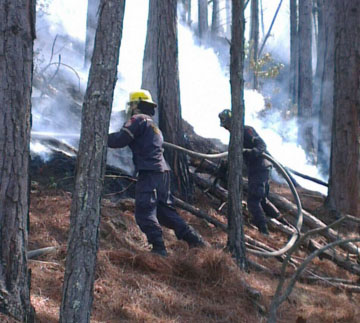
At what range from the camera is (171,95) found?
9273 mm

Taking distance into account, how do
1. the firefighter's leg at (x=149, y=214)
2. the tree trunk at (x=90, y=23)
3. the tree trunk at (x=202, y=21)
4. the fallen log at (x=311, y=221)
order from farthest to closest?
the tree trunk at (x=202, y=21) < the tree trunk at (x=90, y=23) < the fallen log at (x=311, y=221) < the firefighter's leg at (x=149, y=214)

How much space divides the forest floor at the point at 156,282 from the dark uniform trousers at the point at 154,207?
0.25 meters

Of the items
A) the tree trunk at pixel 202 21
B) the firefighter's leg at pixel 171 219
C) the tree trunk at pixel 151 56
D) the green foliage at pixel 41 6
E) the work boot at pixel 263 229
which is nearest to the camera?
the firefighter's leg at pixel 171 219

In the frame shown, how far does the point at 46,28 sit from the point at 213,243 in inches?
775

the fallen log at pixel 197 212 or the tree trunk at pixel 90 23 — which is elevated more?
the tree trunk at pixel 90 23

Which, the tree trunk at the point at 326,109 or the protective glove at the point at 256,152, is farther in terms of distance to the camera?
the tree trunk at the point at 326,109

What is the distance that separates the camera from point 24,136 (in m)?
4.25

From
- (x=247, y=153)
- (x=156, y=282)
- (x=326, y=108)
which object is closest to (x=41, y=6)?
(x=326, y=108)

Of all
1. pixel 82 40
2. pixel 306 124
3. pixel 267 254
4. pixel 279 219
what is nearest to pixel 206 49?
pixel 82 40

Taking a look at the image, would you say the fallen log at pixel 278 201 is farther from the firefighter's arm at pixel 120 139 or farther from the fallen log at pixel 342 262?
the firefighter's arm at pixel 120 139

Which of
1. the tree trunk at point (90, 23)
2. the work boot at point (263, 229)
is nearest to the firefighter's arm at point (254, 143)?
the work boot at point (263, 229)

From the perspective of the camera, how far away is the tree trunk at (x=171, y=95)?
29.8 ft

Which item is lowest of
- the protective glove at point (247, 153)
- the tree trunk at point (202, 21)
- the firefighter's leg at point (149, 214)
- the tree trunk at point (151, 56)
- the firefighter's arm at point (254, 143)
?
the firefighter's leg at point (149, 214)

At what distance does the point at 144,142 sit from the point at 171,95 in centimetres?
250
